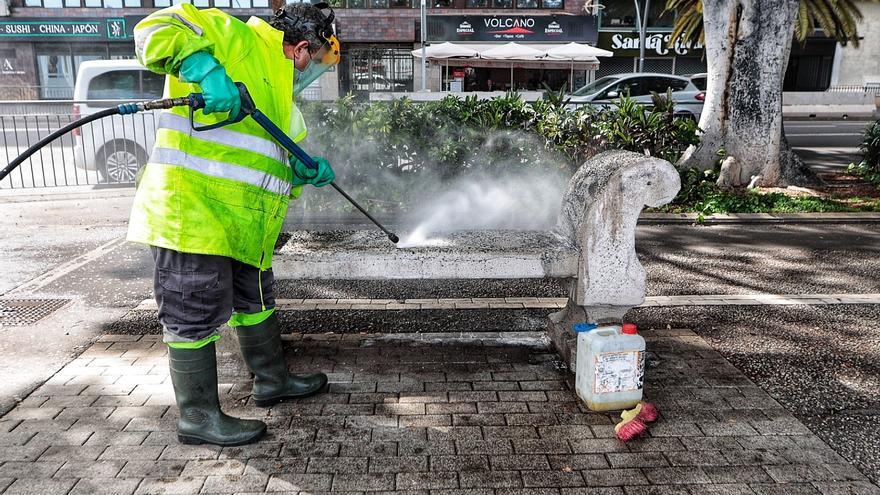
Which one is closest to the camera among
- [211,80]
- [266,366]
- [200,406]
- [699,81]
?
[211,80]

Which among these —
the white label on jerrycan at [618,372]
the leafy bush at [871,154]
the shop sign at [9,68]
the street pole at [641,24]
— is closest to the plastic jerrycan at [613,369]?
the white label on jerrycan at [618,372]

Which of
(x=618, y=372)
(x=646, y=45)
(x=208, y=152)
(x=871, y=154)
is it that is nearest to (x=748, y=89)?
(x=871, y=154)

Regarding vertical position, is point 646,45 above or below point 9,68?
above

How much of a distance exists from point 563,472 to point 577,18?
29.5 meters

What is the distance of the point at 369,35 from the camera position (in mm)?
29047

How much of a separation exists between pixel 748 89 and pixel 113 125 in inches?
373

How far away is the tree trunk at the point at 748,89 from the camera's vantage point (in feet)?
29.0

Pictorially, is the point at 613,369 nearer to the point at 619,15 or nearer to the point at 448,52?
the point at 448,52

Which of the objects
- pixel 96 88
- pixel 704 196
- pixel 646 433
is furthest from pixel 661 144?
pixel 96 88

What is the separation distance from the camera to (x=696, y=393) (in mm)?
3512

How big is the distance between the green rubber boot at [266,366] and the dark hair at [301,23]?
54.2 inches

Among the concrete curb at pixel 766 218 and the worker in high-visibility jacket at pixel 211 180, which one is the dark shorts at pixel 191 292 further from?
the concrete curb at pixel 766 218

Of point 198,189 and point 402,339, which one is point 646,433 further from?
point 198,189

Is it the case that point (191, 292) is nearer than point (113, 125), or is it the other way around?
point (191, 292)
